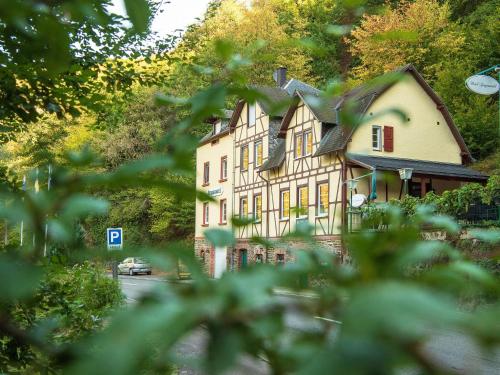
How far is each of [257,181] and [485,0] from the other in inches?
876

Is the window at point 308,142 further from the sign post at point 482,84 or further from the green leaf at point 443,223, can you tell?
the green leaf at point 443,223

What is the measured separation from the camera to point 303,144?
90.5 ft

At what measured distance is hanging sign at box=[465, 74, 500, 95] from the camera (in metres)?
17.8

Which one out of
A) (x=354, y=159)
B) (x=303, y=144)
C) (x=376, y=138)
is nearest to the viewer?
(x=354, y=159)

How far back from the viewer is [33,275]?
691mm

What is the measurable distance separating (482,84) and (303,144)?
34.7 ft

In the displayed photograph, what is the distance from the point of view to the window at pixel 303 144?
89.1ft

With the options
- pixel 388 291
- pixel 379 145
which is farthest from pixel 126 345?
pixel 379 145

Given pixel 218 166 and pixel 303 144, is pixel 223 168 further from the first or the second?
pixel 303 144

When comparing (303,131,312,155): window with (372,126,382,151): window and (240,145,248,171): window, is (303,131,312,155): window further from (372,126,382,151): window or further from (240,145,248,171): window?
(240,145,248,171): window

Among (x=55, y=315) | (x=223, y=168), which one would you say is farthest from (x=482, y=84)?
(x=223, y=168)

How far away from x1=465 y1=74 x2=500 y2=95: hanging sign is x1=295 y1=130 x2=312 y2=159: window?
991 centimetres

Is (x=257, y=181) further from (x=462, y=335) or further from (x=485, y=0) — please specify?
(x=462, y=335)

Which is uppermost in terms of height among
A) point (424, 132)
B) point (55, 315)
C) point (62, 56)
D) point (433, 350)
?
point (424, 132)
